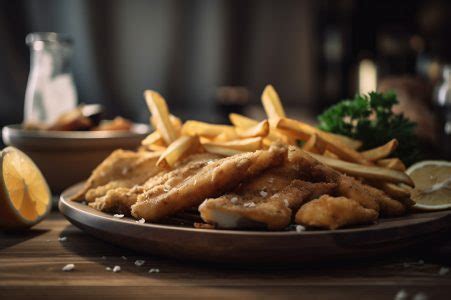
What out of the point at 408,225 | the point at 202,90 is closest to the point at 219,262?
the point at 408,225

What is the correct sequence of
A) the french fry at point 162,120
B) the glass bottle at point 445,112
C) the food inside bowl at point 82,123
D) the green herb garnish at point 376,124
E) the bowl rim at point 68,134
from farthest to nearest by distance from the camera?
the glass bottle at point 445,112 < the food inside bowl at point 82,123 < the bowl rim at point 68,134 < the green herb garnish at point 376,124 < the french fry at point 162,120

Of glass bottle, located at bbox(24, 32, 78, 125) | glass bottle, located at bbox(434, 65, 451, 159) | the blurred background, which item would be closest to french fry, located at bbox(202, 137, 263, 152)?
glass bottle, located at bbox(24, 32, 78, 125)

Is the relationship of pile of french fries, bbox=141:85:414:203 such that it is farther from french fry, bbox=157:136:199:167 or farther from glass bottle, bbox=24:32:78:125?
glass bottle, bbox=24:32:78:125

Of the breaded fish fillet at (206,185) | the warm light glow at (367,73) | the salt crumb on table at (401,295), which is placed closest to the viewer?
the salt crumb on table at (401,295)

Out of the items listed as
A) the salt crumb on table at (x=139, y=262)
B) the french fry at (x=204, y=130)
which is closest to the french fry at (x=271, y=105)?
the french fry at (x=204, y=130)

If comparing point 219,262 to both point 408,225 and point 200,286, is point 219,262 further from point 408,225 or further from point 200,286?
point 408,225

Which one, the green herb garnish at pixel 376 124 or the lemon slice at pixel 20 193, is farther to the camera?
the green herb garnish at pixel 376 124

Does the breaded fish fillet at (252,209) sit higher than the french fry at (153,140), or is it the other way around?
the french fry at (153,140)

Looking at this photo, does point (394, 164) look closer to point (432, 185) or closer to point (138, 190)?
point (432, 185)

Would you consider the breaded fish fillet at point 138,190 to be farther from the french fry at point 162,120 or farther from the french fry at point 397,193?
the french fry at point 397,193
